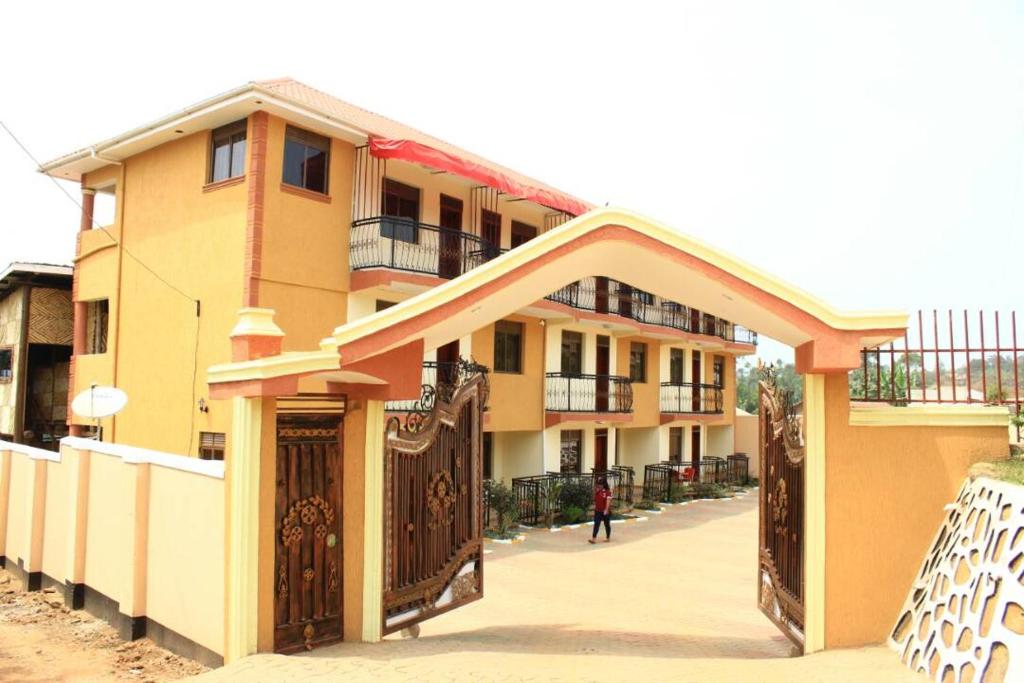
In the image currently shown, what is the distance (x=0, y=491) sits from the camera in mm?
14305

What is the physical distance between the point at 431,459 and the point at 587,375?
1414 centimetres

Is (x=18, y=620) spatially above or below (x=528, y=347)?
below

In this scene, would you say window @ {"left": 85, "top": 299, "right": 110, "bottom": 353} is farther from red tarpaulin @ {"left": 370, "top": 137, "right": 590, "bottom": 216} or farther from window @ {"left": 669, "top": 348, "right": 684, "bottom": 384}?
window @ {"left": 669, "top": 348, "right": 684, "bottom": 384}

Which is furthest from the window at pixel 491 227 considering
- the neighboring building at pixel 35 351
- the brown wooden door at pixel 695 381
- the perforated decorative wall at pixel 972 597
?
the perforated decorative wall at pixel 972 597

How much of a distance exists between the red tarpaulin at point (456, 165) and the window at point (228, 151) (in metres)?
2.53

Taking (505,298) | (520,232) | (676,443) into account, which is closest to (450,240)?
(520,232)

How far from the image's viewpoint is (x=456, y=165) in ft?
52.5

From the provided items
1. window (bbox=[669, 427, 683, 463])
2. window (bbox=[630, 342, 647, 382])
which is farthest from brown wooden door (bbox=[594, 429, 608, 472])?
window (bbox=[669, 427, 683, 463])

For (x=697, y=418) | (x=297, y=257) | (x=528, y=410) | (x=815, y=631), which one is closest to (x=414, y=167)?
(x=297, y=257)

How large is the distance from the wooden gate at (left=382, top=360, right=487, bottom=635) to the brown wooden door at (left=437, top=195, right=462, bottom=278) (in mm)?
8372

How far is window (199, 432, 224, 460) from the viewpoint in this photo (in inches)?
597

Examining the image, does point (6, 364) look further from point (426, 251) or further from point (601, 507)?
point (601, 507)

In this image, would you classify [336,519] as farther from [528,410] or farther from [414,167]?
[528,410]

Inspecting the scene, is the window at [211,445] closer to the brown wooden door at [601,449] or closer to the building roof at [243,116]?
the building roof at [243,116]
